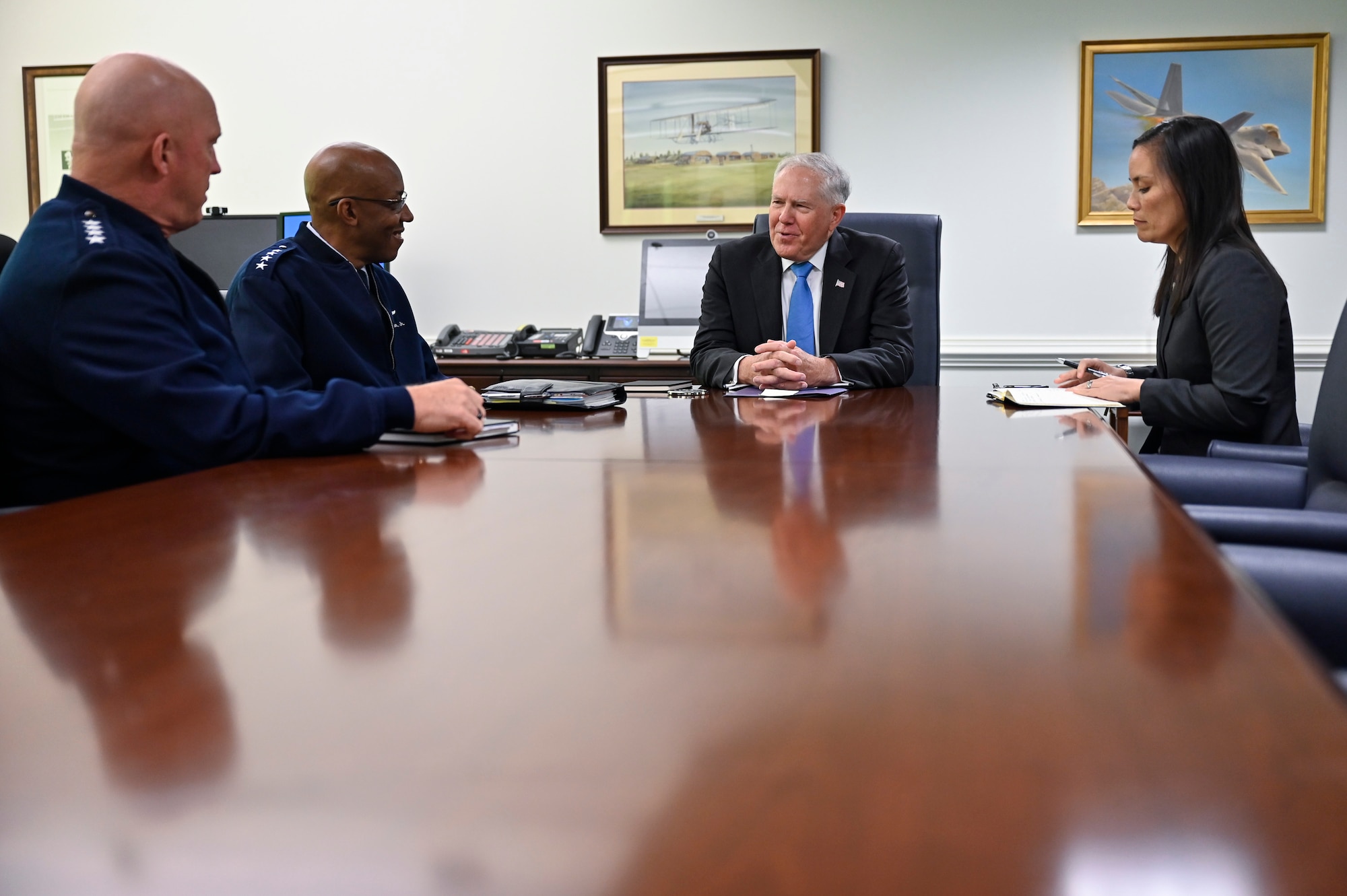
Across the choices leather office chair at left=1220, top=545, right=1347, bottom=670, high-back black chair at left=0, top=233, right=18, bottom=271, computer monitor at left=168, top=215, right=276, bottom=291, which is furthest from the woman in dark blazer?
computer monitor at left=168, top=215, right=276, bottom=291

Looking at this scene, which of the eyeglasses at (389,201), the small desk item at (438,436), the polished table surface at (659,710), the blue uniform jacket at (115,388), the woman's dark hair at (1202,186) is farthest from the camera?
the woman's dark hair at (1202,186)

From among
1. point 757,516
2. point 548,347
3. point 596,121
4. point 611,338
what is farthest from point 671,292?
point 757,516

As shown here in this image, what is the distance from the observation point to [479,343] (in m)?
4.35

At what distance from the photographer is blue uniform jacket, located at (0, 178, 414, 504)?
135cm

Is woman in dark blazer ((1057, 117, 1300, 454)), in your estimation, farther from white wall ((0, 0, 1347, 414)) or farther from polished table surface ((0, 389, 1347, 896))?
white wall ((0, 0, 1347, 414))

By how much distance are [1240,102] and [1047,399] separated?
2791 mm

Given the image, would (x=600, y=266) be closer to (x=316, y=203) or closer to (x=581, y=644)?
(x=316, y=203)

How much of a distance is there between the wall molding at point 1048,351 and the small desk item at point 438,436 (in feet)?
10.3

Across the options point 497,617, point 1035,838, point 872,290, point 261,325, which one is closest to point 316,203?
point 261,325

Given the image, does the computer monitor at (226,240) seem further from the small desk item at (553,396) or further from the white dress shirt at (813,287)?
the small desk item at (553,396)

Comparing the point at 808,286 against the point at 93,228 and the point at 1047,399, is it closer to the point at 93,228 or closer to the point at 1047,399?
the point at 1047,399

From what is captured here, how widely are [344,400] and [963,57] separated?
3652mm

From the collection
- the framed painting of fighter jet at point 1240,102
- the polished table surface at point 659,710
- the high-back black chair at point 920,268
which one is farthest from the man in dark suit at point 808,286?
the polished table surface at point 659,710

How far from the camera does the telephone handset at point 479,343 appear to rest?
4.23 m
